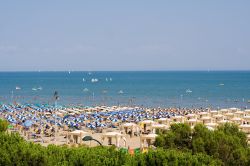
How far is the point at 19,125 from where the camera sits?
32781mm

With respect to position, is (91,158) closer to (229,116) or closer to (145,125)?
(145,125)

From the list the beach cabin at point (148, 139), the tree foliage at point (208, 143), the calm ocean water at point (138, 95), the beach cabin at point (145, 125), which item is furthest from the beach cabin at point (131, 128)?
the calm ocean water at point (138, 95)

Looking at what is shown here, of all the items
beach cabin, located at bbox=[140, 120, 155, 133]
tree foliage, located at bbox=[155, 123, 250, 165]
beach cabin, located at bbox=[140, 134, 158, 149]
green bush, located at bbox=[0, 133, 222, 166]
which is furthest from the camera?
beach cabin, located at bbox=[140, 120, 155, 133]

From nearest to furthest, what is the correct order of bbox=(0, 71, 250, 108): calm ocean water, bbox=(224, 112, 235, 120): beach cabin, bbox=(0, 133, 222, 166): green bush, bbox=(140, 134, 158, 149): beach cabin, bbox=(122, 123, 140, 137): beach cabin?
bbox=(0, 133, 222, 166): green bush → bbox=(140, 134, 158, 149): beach cabin → bbox=(122, 123, 140, 137): beach cabin → bbox=(224, 112, 235, 120): beach cabin → bbox=(0, 71, 250, 108): calm ocean water

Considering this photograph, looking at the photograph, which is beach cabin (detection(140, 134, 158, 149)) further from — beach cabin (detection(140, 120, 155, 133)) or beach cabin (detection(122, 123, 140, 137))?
beach cabin (detection(140, 120, 155, 133))

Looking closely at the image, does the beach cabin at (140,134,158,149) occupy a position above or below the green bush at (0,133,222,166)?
below

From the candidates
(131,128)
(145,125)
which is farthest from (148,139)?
(145,125)

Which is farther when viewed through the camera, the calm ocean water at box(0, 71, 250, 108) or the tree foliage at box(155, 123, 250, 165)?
the calm ocean water at box(0, 71, 250, 108)

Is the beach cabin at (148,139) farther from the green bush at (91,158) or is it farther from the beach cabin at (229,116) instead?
the beach cabin at (229,116)

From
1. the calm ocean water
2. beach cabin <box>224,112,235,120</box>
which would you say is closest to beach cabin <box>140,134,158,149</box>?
beach cabin <box>224,112,235,120</box>

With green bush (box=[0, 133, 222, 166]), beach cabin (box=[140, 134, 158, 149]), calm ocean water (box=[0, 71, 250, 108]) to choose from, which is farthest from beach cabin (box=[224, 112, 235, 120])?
green bush (box=[0, 133, 222, 166])

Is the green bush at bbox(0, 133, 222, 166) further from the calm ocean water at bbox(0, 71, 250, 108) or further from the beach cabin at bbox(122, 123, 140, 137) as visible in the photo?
the calm ocean water at bbox(0, 71, 250, 108)

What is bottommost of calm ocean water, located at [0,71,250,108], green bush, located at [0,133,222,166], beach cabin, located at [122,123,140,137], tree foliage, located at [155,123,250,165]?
calm ocean water, located at [0,71,250,108]

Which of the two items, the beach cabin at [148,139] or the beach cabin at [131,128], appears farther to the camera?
the beach cabin at [131,128]
